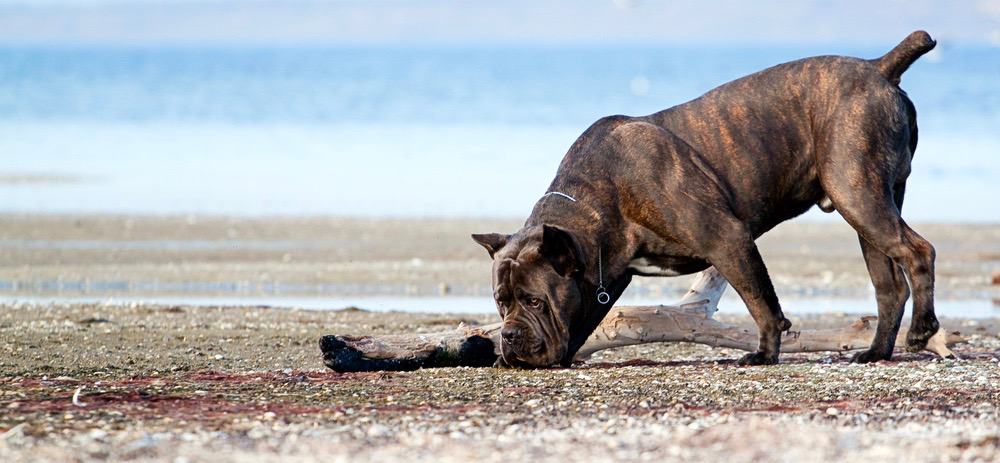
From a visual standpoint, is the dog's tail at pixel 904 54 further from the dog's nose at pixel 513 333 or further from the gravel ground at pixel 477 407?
the dog's nose at pixel 513 333

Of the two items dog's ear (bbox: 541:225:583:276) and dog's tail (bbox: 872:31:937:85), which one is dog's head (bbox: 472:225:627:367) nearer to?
dog's ear (bbox: 541:225:583:276)

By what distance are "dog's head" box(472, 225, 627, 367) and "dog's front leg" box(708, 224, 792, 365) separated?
2.54 feet

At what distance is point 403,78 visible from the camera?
79.0 m

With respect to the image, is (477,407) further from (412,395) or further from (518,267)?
(518,267)

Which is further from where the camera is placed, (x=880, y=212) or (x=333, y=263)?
(x=333, y=263)

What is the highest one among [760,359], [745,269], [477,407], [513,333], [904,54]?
[904,54]

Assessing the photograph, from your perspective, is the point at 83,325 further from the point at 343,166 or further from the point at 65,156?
the point at 65,156

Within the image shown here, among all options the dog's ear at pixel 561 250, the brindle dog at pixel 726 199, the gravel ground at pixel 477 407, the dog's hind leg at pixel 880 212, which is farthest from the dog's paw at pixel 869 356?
the dog's ear at pixel 561 250

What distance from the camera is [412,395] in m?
7.65

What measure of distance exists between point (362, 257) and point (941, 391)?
10.3 m

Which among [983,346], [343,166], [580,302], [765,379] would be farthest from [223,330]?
[343,166]

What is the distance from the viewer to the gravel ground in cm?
591

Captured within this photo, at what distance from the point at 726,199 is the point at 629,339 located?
1.09 meters

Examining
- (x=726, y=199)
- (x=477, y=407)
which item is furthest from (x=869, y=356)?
(x=477, y=407)
